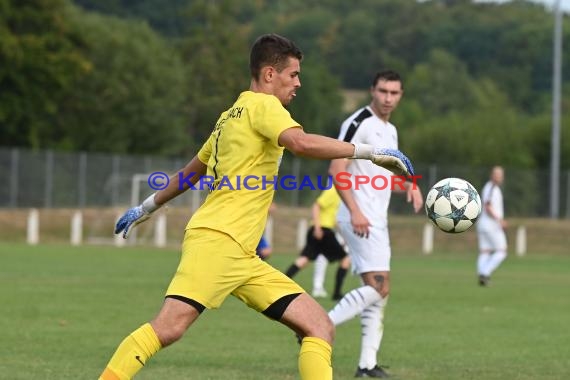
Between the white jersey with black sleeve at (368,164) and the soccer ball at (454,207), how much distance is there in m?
2.11

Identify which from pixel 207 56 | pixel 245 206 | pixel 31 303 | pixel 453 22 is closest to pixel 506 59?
pixel 453 22

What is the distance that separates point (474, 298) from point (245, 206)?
507 inches

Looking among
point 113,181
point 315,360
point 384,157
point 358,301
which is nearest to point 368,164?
point 358,301

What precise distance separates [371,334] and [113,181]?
39.3 metres

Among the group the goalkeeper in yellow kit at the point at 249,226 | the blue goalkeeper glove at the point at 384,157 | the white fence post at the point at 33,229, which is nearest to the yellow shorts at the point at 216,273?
the goalkeeper in yellow kit at the point at 249,226

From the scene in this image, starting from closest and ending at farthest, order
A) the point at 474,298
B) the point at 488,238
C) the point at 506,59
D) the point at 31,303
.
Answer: the point at 31,303
the point at 474,298
the point at 488,238
the point at 506,59

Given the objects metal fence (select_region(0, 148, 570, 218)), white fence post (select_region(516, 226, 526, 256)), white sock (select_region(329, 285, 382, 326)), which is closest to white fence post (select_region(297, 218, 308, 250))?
metal fence (select_region(0, 148, 570, 218))

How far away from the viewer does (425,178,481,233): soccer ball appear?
805 cm

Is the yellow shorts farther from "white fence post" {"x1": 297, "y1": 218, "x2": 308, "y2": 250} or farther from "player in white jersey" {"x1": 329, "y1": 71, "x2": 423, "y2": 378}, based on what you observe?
"white fence post" {"x1": 297, "y1": 218, "x2": 308, "y2": 250}

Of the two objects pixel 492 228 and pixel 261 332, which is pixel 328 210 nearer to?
pixel 492 228

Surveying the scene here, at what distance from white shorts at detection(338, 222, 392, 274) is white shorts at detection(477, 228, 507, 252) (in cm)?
1456

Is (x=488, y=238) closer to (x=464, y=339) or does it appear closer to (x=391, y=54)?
(x=464, y=339)

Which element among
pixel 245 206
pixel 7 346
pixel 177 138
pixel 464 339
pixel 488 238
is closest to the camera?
pixel 245 206

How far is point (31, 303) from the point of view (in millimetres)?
16406
